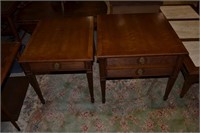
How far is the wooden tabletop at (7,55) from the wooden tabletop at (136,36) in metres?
0.65

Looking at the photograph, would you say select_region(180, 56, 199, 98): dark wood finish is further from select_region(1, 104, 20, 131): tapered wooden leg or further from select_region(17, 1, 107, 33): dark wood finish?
select_region(1, 104, 20, 131): tapered wooden leg

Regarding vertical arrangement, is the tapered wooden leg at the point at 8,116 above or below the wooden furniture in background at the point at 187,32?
below

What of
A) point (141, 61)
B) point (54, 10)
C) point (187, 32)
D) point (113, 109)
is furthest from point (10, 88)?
point (187, 32)

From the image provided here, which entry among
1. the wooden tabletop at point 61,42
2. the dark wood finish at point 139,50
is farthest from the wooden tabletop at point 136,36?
the wooden tabletop at point 61,42

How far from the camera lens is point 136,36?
1531 mm

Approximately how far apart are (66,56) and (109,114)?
→ 692mm

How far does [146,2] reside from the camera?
2.40m

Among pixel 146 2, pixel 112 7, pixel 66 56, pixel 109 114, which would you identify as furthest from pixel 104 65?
pixel 146 2

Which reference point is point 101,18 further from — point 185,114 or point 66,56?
point 185,114

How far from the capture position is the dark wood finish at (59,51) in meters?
1.36

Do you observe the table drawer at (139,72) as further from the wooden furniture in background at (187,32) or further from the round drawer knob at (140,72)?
the wooden furniture in background at (187,32)

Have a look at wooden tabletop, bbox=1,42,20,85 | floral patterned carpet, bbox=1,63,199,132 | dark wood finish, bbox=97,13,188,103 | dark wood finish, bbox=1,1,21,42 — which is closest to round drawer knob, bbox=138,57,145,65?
dark wood finish, bbox=97,13,188,103

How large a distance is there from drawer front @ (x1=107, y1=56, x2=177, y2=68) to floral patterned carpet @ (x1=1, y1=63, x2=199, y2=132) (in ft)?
1.65

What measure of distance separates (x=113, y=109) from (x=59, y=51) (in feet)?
2.43
